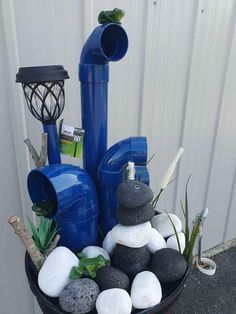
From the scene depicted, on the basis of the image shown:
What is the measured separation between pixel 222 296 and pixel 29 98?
4.30 ft

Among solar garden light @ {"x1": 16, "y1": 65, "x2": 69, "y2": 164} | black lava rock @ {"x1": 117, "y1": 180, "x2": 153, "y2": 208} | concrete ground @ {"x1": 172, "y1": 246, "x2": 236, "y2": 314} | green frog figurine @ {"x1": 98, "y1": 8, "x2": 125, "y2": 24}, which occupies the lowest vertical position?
concrete ground @ {"x1": 172, "y1": 246, "x2": 236, "y2": 314}

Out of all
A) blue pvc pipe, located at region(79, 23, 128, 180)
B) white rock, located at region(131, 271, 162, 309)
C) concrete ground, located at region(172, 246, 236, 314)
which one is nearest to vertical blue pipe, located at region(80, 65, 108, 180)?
blue pvc pipe, located at region(79, 23, 128, 180)

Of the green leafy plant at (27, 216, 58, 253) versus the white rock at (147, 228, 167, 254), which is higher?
the green leafy plant at (27, 216, 58, 253)

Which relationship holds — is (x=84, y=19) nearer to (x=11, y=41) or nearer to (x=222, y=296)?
(x=11, y=41)

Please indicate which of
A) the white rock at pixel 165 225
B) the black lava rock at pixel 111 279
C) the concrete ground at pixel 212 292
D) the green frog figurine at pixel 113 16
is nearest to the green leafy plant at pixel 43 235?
the black lava rock at pixel 111 279

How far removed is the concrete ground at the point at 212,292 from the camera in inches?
51.1

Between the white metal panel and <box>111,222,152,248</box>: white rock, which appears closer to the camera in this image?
<box>111,222,152,248</box>: white rock

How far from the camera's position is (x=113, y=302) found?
49 centimetres

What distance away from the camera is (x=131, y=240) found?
54 cm

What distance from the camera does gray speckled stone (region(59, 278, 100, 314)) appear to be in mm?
493

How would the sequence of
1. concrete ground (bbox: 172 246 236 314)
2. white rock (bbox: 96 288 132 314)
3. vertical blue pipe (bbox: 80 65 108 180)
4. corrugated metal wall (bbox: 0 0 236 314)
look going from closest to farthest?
white rock (bbox: 96 288 132 314) → vertical blue pipe (bbox: 80 65 108 180) → corrugated metal wall (bbox: 0 0 236 314) → concrete ground (bbox: 172 246 236 314)

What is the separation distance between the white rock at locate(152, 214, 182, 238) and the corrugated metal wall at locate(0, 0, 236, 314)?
0.39 m

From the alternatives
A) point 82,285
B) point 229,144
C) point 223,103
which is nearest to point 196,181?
point 229,144

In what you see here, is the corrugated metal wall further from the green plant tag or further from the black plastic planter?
the black plastic planter
